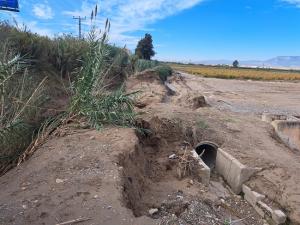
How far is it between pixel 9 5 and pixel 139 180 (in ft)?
18.5

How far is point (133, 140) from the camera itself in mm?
7289

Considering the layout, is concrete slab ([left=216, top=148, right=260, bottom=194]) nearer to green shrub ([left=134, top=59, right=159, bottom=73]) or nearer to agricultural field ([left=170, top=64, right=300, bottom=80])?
green shrub ([left=134, top=59, right=159, bottom=73])

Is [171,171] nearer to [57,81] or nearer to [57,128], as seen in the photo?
[57,128]

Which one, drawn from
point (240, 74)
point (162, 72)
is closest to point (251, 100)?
point (162, 72)

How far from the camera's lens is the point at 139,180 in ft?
22.1

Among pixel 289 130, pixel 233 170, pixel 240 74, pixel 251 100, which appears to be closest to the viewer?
pixel 233 170

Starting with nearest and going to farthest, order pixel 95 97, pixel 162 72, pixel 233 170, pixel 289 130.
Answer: pixel 95 97
pixel 233 170
pixel 289 130
pixel 162 72

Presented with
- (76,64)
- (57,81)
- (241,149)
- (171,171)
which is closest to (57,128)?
(171,171)

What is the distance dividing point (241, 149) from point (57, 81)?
248 inches

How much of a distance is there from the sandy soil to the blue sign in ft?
12.4

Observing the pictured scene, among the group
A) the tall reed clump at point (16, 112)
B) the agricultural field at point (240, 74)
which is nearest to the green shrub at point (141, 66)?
the tall reed clump at point (16, 112)

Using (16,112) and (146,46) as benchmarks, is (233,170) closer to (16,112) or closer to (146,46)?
(16,112)

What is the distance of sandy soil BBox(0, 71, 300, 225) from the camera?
473 centimetres

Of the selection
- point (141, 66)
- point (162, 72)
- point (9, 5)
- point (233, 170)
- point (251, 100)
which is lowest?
point (251, 100)
